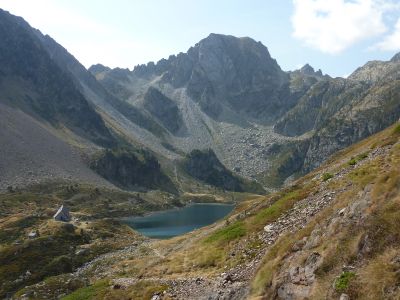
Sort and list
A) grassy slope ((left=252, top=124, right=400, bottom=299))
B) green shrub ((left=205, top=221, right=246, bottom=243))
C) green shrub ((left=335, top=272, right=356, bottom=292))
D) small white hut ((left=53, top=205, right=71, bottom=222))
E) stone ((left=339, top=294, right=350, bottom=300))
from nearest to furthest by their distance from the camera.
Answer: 1. grassy slope ((left=252, top=124, right=400, bottom=299))
2. stone ((left=339, top=294, right=350, bottom=300))
3. green shrub ((left=335, top=272, right=356, bottom=292))
4. green shrub ((left=205, top=221, right=246, bottom=243))
5. small white hut ((left=53, top=205, right=71, bottom=222))

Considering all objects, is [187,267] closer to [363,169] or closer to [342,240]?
[363,169]

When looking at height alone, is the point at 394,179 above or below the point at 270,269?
above

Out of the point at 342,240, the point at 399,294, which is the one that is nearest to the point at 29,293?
the point at 342,240

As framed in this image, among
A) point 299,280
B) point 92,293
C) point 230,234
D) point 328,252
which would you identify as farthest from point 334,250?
point 92,293

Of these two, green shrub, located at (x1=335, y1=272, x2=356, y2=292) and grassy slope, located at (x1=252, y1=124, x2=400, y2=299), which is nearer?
grassy slope, located at (x1=252, y1=124, x2=400, y2=299)

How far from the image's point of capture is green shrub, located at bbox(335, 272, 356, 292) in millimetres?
18859

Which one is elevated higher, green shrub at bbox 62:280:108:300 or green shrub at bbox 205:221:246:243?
green shrub at bbox 205:221:246:243

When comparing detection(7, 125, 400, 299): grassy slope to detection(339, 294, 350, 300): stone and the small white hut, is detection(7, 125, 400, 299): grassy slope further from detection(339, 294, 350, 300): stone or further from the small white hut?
the small white hut

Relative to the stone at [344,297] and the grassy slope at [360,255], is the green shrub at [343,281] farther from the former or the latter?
the stone at [344,297]

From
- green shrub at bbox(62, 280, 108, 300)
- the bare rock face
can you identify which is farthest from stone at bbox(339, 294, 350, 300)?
green shrub at bbox(62, 280, 108, 300)

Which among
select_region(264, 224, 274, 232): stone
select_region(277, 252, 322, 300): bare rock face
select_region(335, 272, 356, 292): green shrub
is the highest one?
select_region(335, 272, 356, 292): green shrub

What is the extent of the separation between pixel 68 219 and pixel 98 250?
5281 cm

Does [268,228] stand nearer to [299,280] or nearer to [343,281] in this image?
[299,280]

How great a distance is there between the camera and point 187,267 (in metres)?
39.3
